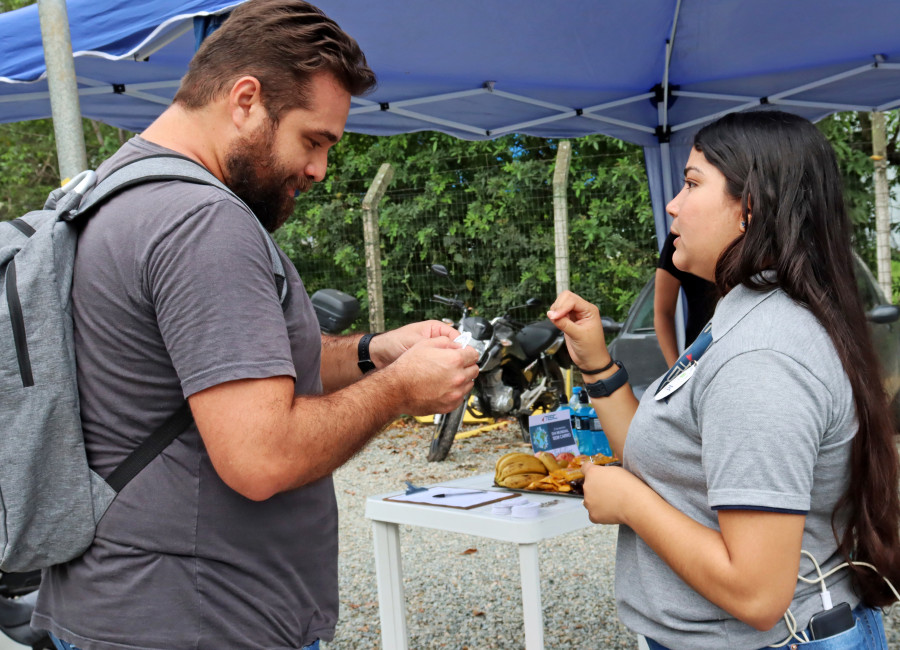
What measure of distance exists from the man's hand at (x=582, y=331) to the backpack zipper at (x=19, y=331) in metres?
1.17

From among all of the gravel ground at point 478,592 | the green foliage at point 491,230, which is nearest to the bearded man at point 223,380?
the gravel ground at point 478,592

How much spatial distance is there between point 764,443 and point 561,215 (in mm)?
6938

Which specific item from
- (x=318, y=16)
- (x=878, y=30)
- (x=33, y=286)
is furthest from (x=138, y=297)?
(x=878, y=30)

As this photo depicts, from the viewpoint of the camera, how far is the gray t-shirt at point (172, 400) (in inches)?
45.0

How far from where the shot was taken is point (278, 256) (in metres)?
1.31

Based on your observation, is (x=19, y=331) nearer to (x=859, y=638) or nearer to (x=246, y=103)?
(x=246, y=103)

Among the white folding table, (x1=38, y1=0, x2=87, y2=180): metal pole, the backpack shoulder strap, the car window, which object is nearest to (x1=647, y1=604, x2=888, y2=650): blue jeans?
the white folding table

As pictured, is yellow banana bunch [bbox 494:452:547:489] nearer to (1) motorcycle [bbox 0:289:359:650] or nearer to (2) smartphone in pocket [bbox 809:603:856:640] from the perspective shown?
(1) motorcycle [bbox 0:289:359:650]

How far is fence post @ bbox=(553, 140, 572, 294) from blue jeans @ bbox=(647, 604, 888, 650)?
659cm

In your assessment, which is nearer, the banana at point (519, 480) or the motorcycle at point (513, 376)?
the banana at point (519, 480)

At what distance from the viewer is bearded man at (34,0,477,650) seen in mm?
1149

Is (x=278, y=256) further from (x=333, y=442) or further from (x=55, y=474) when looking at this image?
(x=55, y=474)

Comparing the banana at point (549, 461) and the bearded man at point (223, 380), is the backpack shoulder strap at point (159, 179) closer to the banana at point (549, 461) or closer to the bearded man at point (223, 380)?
the bearded man at point (223, 380)

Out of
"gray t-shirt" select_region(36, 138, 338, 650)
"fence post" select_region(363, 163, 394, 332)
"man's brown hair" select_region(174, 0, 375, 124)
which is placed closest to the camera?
"gray t-shirt" select_region(36, 138, 338, 650)
